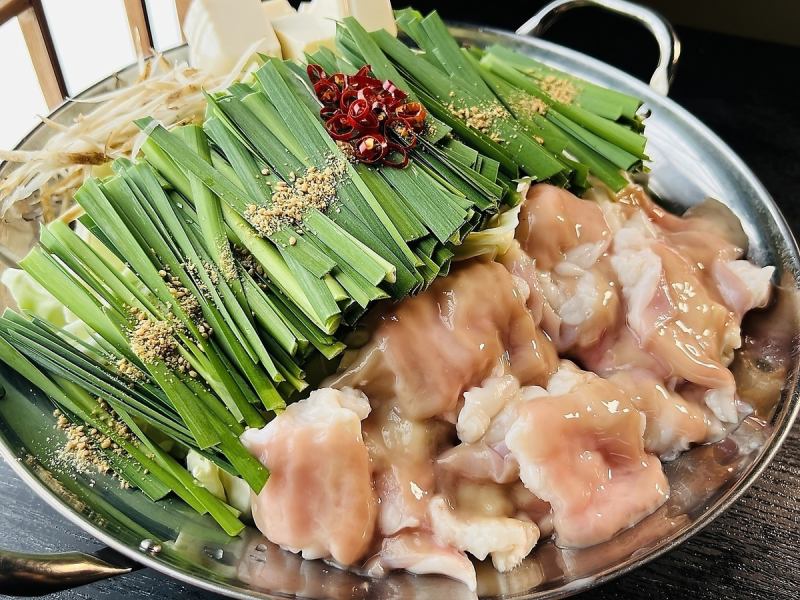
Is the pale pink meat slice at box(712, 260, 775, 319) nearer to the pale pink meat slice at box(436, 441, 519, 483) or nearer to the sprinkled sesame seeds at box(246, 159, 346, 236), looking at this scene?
the pale pink meat slice at box(436, 441, 519, 483)

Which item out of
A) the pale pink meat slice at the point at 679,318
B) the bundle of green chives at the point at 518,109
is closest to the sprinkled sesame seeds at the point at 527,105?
the bundle of green chives at the point at 518,109

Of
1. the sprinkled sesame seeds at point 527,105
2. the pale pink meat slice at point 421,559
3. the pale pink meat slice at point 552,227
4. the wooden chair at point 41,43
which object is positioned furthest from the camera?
the wooden chair at point 41,43

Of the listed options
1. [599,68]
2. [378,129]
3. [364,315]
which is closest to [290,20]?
[378,129]

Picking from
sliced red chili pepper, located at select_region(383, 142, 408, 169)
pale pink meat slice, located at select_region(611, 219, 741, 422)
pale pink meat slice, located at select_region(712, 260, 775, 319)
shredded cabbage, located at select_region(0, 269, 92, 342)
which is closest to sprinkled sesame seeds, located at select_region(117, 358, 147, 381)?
shredded cabbage, located at select_region(0, 269, 92, 342)

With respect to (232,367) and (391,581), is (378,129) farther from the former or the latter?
(391,581)

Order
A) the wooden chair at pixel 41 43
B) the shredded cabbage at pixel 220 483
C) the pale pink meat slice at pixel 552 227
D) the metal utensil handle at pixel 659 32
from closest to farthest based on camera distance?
the shredded cabbage at pixel 220 483 → the pale pink meat slice at pixel 552 227 → the metal utensil handle at pixel 659 32 → the wooden chair at pixel 41 43

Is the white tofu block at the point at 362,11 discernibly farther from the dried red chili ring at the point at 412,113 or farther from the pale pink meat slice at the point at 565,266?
the pale pink meat slice at the point at 565,266

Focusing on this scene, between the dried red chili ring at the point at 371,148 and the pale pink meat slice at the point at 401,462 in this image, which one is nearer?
the pale pink meat slice at the point at 401,462
